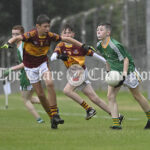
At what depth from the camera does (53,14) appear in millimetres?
50156

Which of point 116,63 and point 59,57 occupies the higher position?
point 59,57

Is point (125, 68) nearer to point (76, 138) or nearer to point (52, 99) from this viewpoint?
point (52, 99)

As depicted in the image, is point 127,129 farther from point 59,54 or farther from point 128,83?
point 59,54

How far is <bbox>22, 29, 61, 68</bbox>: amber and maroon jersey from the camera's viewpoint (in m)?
10.3

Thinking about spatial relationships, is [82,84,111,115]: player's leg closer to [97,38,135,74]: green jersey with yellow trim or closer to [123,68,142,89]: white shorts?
[97,38,135,74]: green jersey with yellow trim

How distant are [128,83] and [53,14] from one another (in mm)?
40233

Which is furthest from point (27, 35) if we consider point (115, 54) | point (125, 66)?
point (125, 66)

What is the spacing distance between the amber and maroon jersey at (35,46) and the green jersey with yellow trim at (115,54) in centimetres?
88

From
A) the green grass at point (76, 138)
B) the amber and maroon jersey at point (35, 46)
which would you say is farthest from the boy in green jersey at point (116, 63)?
the amber and maroon jersey at point (35, 46)

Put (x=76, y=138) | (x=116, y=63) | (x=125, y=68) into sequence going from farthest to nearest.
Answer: (x=116, y=63) → (x=125, y=68) → (x=76, y=138)

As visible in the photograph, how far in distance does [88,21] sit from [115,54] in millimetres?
37077

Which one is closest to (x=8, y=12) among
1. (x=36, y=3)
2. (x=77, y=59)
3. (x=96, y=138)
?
(x=36, y=3)

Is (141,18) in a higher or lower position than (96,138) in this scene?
higher

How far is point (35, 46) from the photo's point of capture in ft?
34.2
